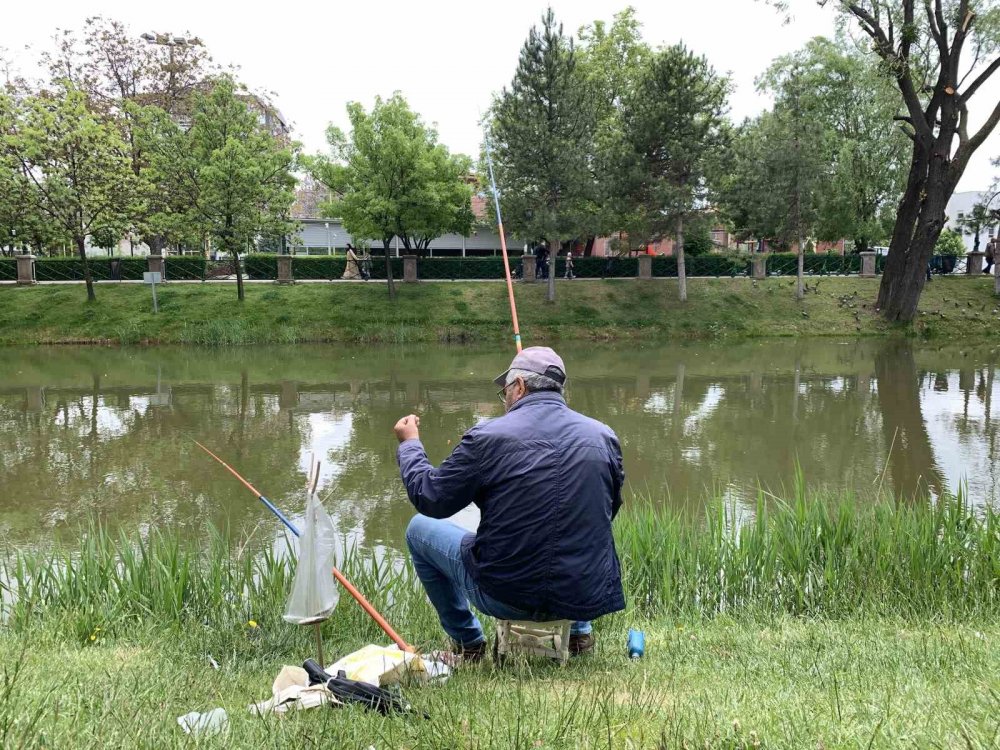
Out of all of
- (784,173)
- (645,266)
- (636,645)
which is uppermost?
(784,173)

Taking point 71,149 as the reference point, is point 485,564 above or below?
below

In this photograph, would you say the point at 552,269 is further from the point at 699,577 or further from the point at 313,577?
the point at 313,577

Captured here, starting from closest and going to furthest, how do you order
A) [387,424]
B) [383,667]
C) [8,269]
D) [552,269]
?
[383,667]
[387,424]
[552,269]
[8,269]

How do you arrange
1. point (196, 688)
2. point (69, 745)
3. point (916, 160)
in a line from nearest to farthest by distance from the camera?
point (69, 745) → point (196, 688) → point (916, 160)

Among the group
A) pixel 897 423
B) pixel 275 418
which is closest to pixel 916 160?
pixel 897 423

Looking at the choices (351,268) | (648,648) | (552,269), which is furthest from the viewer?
(351,268)

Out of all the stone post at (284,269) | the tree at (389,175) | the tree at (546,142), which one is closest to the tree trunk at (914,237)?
the tree at (546,142)

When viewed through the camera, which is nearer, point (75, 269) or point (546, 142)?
point (546, 142)

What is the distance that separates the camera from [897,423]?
1128 centimetres

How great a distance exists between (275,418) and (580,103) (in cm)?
1876

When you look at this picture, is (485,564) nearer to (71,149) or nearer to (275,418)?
(275,418)

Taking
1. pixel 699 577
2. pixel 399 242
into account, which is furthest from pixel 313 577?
pixel 399 242

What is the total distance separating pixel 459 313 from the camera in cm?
2552

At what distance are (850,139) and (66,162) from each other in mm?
30489
